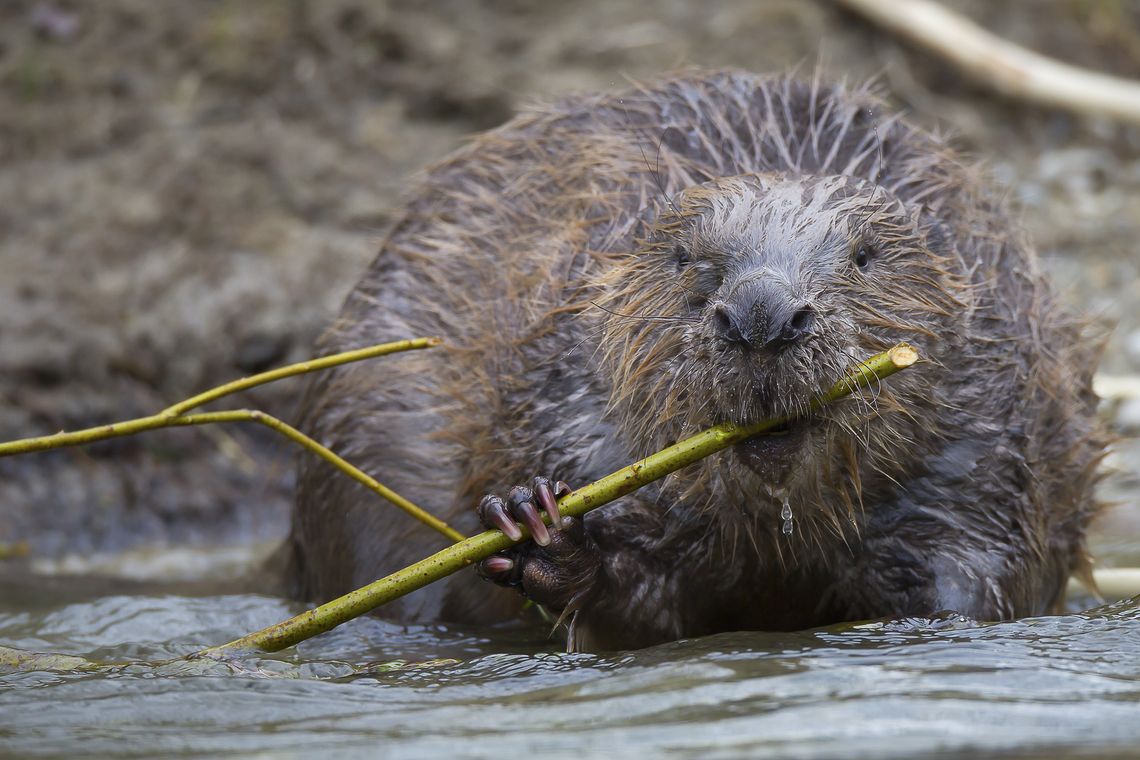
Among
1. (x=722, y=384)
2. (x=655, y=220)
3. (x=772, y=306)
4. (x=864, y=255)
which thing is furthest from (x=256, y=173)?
(x=772, y=306)

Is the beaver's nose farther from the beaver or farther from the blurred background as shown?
the blurred background

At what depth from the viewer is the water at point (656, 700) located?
284 cm

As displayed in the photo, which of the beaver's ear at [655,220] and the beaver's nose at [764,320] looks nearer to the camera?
the beaver's nose at [764,320]

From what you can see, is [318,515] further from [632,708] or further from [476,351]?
[632,708]

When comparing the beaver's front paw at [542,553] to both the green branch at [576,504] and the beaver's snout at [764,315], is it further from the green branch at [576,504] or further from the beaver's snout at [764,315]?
the beaver's snout at [764,315]

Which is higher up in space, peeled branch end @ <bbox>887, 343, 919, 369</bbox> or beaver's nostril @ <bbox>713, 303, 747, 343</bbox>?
beaver's nostril @ <bbox>713, 303, 747, 343</bbox>

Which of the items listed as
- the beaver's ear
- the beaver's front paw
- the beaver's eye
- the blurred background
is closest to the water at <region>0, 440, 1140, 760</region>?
the beaver's front paw

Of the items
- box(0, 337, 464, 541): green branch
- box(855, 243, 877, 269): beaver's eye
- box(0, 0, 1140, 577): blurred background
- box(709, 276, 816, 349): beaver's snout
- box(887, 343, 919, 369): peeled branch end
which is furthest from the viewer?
box(0, 0, 1140, 577): blurred background

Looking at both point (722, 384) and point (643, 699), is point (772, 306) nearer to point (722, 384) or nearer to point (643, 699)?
point (722, 384)

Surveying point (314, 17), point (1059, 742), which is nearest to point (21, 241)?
point (314, 17)

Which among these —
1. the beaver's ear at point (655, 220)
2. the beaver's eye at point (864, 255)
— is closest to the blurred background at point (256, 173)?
the beaver's ear at point (655, 220)

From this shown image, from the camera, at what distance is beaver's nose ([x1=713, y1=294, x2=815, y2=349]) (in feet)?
11.0

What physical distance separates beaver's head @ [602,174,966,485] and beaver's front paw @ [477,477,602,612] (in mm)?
300

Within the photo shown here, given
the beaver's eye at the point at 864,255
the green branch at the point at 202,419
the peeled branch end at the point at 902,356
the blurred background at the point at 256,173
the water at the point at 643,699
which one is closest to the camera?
the water at the point at 643,699
